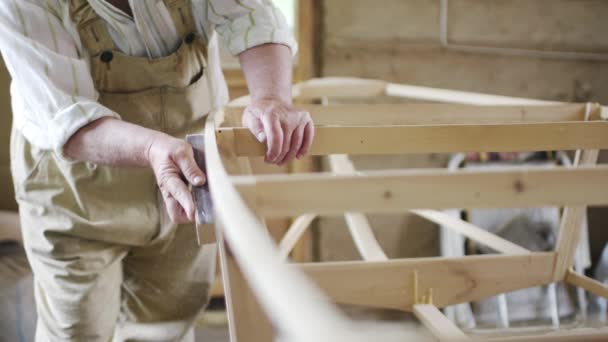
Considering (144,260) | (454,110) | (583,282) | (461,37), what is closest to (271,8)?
(454,110)

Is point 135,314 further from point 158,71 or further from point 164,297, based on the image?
point 158,71

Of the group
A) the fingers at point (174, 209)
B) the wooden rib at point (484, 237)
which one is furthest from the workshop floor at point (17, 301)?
the fingers at point (174, 209)

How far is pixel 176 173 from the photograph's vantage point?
2.62ft

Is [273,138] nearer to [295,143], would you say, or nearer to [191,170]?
[295,143]

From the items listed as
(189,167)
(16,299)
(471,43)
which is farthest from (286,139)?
(471,43)

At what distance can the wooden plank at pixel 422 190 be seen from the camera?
657 millimetres

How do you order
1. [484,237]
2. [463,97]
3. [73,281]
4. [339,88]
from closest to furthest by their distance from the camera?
1. [73,281]
2. [484,237]
3. [463,97]
4. [339,88]

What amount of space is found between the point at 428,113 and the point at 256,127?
50cm

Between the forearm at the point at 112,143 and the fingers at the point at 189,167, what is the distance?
6 centimetres

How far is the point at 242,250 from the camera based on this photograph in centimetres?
43

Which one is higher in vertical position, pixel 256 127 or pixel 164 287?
pixel 256 127

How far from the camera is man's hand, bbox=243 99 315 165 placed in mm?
879

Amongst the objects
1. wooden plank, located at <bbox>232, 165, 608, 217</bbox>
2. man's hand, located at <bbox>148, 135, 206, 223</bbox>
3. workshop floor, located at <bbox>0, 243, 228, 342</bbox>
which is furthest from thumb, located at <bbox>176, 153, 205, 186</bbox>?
workshop floor, located at <bbox>0, 243, 228, 342</bbox>

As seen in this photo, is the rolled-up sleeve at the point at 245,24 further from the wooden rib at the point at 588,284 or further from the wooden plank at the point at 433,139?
the wooden rib at the point at 588,284
